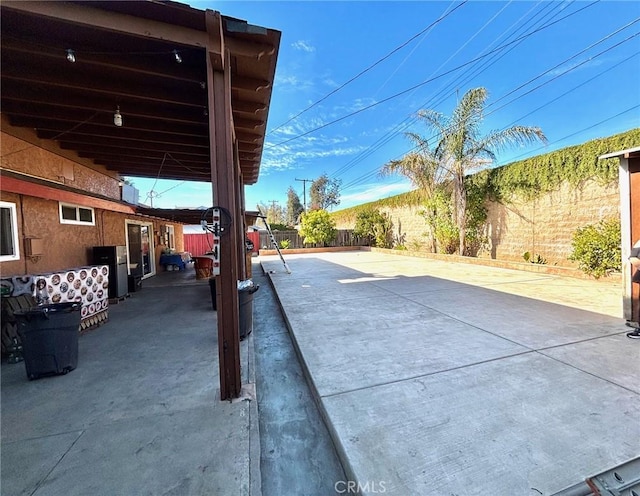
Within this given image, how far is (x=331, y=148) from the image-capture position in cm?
2964

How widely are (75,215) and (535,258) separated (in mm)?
11861

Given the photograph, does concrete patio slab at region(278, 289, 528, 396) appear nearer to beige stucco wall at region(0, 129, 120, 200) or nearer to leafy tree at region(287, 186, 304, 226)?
beige stucco wall at region(0, 129, 120, 200)

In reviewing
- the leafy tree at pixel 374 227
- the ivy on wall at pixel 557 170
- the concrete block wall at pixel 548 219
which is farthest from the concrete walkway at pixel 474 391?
the leafy tree at pixel 374 227

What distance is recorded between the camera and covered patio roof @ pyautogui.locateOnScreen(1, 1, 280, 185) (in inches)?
86.9

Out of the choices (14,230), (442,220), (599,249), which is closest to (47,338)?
(14,230)

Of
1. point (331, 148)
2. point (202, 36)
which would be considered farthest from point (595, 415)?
point (331, 148)

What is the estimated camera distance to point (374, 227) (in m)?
18.4

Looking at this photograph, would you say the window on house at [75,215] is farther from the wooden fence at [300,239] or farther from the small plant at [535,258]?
the wooden fence at [300,239]

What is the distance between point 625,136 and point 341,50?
28.3ft

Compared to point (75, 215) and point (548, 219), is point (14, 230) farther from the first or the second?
point (548, 219)

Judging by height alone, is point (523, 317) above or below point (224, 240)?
below

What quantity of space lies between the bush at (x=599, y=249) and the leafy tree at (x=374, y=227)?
35.2 ft

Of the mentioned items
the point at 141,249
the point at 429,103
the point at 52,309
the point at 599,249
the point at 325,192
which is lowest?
the point at 52,309

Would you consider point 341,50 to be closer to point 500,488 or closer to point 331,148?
point 500,488
